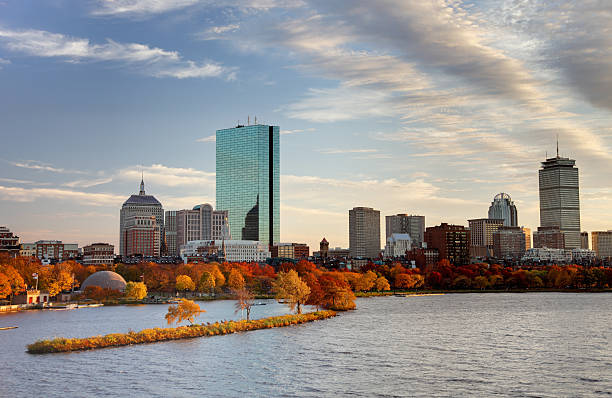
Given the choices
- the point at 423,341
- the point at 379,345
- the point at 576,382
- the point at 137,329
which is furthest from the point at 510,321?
the point at 137,329

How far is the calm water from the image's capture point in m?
63.7

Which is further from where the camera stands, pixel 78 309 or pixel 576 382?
pixel 78 309

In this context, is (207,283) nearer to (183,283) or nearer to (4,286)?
(183,283)

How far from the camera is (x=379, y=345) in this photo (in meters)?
90.1

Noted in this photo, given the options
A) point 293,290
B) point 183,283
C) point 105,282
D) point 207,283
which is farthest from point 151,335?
point 183,283

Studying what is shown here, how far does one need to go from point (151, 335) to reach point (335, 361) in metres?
28.9

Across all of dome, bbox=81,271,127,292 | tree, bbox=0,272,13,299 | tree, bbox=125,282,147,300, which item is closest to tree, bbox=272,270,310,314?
tree, bbox=125,282,147,300

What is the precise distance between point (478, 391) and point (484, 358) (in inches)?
731

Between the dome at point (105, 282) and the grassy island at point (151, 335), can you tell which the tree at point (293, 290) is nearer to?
the grassy island at point (151, 335)

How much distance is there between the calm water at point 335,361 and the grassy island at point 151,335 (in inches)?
105

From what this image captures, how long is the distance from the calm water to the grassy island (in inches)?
105

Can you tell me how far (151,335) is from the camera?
91.8m

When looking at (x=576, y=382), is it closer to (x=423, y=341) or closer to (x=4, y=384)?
(x=423, y=341)

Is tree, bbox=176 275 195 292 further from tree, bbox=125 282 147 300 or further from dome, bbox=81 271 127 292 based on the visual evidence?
tree, bbox=125 282 147 300
